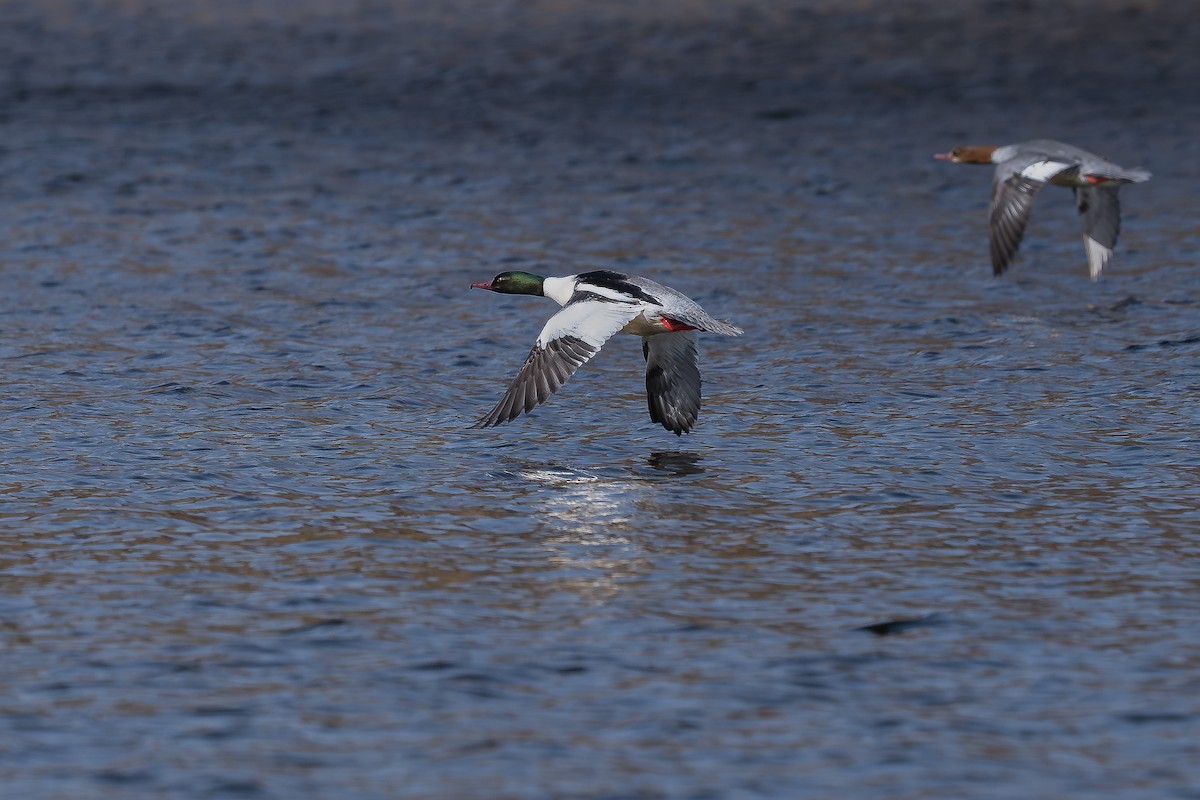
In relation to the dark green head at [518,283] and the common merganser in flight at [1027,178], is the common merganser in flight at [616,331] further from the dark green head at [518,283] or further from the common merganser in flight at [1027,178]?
the common merganser in flight at [1027,178]

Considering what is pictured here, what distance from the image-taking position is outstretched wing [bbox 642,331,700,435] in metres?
14.0

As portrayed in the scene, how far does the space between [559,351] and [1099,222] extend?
8731 millimetres

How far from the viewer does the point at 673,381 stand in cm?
1411

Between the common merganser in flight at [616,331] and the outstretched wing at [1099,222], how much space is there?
6.81m

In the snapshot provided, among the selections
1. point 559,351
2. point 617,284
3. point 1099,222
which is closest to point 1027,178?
point 1099,222

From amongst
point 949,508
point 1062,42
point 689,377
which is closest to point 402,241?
point 689,377

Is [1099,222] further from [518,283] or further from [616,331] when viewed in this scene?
[616,331]

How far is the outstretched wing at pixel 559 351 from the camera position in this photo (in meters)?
12.8

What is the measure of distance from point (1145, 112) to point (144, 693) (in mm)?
23505

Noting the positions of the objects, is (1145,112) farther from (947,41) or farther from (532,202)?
(532,202)

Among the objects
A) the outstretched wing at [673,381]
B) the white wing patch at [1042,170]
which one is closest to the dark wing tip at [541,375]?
the outstretched wing at [673,381]

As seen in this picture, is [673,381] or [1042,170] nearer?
[673,381]

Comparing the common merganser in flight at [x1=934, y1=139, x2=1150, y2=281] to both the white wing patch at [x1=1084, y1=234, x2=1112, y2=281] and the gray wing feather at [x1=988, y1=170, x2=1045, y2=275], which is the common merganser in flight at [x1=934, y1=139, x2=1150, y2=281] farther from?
the white wing patch at [x1=1084, y1=234, x2=1112, y2=281]

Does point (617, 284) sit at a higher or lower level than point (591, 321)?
higher
